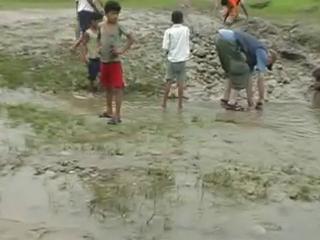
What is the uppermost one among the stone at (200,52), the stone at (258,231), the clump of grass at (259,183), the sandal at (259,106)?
the stone at (258,231)

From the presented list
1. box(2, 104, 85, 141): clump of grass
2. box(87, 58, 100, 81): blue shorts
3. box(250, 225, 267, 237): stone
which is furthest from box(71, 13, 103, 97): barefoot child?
box(250, 225, 267, 237): stone

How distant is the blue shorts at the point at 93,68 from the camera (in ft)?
41.3

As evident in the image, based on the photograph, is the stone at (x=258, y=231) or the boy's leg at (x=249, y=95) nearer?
the stone at (x=258, y=231)

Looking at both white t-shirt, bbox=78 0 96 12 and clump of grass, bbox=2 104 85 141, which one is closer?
clump of grass, bbox=2 104 85 141

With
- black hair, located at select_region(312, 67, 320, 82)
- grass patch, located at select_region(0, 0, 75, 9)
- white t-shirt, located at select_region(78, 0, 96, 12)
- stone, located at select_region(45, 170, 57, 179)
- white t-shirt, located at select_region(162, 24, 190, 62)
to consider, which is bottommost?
grass patch, located at select_region(0, 0, 75, 9)

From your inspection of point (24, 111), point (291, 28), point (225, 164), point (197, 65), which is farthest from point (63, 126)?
point (291, 28)

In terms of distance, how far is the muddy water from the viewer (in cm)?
627

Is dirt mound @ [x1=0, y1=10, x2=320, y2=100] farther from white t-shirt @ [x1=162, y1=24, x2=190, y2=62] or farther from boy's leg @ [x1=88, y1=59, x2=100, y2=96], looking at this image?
white t-shirt @ [x1=162, y1=24, x2=190, y2=62]

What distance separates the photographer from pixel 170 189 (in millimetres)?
7191

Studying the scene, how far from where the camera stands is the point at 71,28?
629 inches

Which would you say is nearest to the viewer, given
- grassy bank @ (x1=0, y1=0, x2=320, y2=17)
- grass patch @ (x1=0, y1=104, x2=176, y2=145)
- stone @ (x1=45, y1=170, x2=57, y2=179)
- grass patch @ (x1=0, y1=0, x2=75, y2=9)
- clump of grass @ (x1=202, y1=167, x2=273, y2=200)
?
clump of grass @ (x1=202, y1=167, x2=273, y2=200)

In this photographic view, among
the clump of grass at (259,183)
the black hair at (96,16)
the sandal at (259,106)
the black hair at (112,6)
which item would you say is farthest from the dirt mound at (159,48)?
the clump of grass at (259,183)

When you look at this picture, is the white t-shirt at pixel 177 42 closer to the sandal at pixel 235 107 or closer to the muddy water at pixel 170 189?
the sandal at pixel 235 107

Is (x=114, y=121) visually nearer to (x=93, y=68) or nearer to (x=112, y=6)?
(x=112, y=6)
